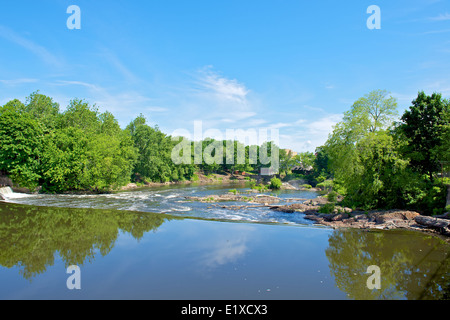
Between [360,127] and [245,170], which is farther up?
[360,127]

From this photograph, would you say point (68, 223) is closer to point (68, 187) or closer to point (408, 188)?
point (68, 187)

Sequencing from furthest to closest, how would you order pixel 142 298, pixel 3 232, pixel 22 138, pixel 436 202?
pixel 22 138 < pixel 436 202 < pixel 3 232 < pixel 142 298

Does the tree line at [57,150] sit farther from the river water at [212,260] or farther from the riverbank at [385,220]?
the riverbank at [385,220]

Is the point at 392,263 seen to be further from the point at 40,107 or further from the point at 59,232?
the point at 40,107

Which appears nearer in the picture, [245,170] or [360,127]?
[360,127]

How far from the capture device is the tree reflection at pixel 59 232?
11.9 m

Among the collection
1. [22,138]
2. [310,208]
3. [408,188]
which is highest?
[22,138]

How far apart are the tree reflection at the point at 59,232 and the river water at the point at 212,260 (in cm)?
6

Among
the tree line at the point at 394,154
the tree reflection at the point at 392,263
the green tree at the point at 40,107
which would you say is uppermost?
the green tree at the point at 40,107

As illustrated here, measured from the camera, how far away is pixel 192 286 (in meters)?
9.20

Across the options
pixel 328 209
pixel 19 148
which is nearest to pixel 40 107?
pixel 19 148

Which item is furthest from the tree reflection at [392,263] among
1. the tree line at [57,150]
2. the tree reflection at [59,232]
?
the tree line at [57,150]
